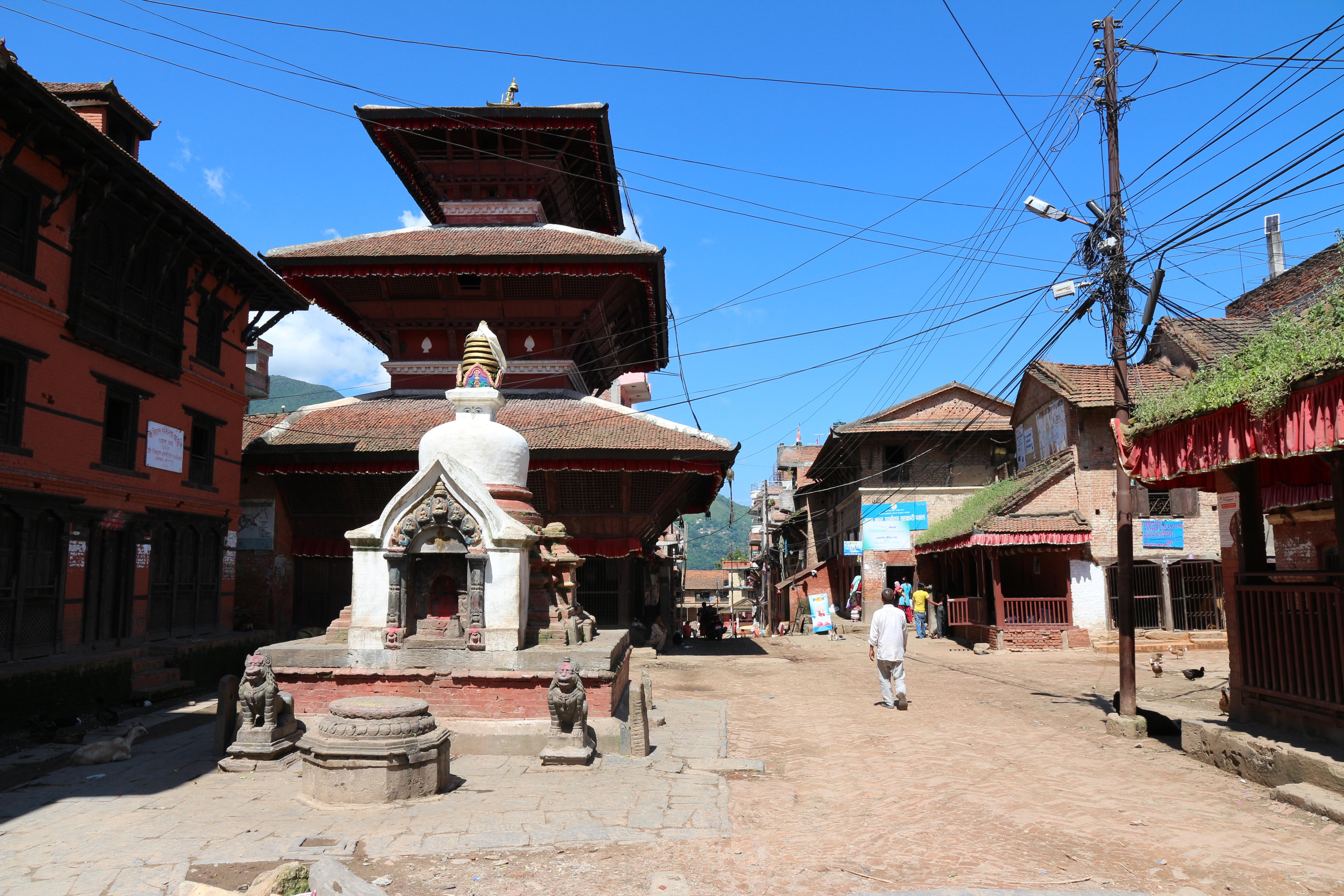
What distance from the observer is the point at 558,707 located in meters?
8.44

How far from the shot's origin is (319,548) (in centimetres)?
2036

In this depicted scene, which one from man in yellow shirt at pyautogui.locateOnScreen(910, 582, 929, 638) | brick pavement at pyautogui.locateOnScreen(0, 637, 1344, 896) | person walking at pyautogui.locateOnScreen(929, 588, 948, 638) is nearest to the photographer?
brick pavement at pyautogui.locateOnScreen(0, 637, 1344, 896)

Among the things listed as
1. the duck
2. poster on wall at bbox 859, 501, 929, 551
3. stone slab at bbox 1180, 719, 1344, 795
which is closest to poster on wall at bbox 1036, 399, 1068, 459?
poster on wall at bbox 859, 501, 929, 551

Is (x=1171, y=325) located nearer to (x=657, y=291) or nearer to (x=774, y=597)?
(x=657, y=291)

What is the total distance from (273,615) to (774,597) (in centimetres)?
3764

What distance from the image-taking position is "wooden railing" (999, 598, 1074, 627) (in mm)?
23031

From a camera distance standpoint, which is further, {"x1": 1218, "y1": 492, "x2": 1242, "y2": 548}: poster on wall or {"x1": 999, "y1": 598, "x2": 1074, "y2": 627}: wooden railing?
{"x1": 999, "y1": 598, "x2": 1074, "y2": 627}: wooden railing

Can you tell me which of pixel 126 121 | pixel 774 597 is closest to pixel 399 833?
pixel 126 121

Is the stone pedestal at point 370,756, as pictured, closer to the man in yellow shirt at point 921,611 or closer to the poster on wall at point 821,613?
the man in yellow shirt at point 921,611

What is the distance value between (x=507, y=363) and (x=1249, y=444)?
15821 mm

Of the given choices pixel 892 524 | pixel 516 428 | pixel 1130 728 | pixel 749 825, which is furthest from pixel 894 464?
pixel 749 825

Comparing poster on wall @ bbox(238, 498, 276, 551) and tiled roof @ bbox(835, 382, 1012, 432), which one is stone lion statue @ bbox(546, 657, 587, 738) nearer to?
poster on wall @ bbox(238, 498, 276, 551)

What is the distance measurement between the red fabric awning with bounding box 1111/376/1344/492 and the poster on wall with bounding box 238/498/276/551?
18.1 metres

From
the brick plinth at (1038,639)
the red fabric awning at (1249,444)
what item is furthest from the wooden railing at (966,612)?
the red fabric awning at (1249,444)
